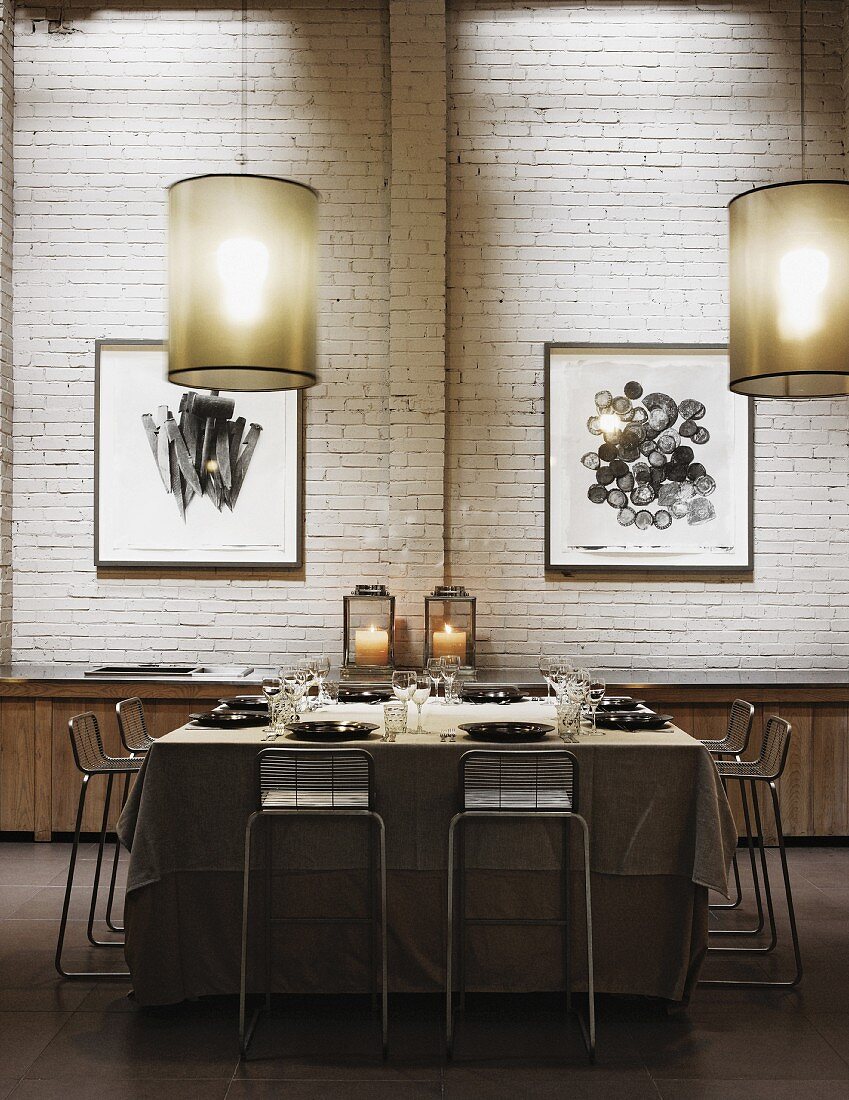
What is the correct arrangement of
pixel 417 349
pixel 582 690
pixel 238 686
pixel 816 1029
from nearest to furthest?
pixel 816 1029, pixel 582 690, pixel 238 686, pixel 417 349

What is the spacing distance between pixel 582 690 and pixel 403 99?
3.73 meters

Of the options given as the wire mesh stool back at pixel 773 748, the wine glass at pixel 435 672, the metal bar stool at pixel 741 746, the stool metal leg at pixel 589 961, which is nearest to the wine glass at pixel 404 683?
the wine glass at pixel 435 672

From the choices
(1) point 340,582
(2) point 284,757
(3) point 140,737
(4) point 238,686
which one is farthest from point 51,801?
(2) point 284,757

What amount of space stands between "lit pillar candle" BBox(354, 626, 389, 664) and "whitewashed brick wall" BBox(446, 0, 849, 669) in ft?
2.35

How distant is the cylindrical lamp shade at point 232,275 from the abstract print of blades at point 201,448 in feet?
9.28

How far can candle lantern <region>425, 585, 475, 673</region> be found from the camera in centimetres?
543

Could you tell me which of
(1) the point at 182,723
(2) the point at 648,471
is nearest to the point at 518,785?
(1) the point at 182,723

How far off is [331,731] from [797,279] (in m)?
2.06

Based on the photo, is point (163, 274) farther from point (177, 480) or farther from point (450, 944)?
point (450, 944)

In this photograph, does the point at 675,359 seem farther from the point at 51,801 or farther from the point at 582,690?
the point at 51,801

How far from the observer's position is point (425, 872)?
333cm

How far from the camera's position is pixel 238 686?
17.0 ft

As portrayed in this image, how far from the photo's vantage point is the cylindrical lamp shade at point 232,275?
9.73ft

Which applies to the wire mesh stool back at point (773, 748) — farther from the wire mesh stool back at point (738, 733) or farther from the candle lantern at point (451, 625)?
the candle lantern at point (451, 625)
